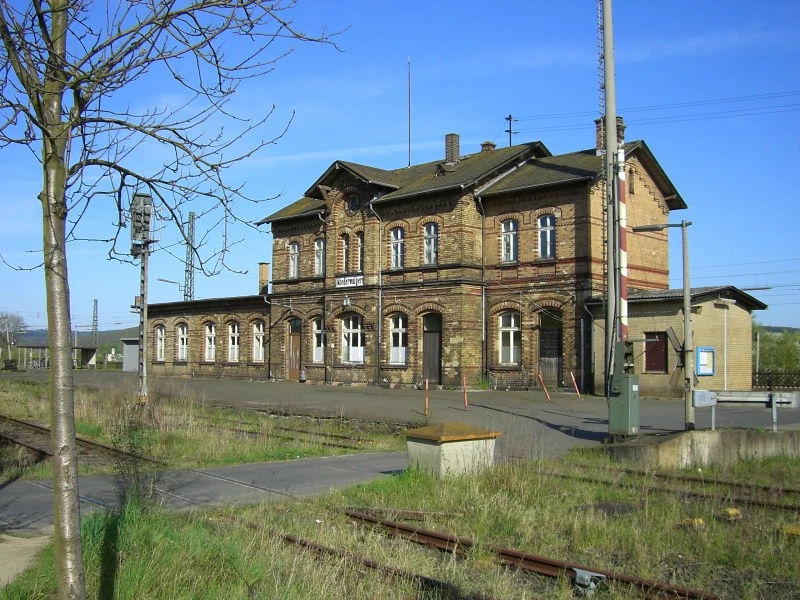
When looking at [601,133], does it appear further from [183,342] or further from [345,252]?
[183,342]

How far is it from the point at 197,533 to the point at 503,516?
9.96 ft

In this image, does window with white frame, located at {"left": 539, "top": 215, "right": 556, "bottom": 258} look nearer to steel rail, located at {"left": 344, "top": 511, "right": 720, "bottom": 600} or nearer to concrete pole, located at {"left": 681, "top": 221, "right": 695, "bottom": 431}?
concrete pole, located at {"left": 681, "top": 221, "right": 695, "bottom": 431}

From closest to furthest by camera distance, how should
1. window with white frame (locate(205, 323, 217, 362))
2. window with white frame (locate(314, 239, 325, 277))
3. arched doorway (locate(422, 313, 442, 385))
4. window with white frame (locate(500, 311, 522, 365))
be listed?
window with white frame (locate(500, 311, 522, 365))
arched doorway (locate(422, 313, 442, 385))
window with white frame (locate(314, 239, 325, 277))
window with white frame (locate(205, 323, 217, 362))

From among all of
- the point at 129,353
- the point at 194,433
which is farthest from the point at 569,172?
the point at 129,353

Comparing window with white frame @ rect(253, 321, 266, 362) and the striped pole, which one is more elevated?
the striped pole

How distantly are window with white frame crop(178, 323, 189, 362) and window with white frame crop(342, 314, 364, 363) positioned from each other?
14.8 metres

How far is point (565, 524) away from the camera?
7.77 meters

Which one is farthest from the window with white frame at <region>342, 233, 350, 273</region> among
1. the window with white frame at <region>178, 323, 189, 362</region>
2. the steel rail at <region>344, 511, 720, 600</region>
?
the steel rail at <region>344, 511, 720, 600</region>

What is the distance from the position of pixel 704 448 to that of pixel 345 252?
25261 millimetres

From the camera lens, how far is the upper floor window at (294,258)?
39.8 m

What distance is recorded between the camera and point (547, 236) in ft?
101

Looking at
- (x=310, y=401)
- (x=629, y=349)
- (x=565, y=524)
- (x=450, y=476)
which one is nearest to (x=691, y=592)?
(x=565, y=524)

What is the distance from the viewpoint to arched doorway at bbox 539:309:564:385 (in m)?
30.3

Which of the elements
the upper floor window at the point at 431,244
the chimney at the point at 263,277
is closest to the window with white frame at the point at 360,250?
the upper floor window at the point at 431,244
